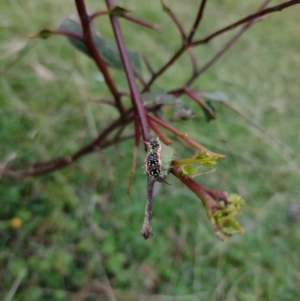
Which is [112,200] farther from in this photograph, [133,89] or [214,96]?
[133,89]

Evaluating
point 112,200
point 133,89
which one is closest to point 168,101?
point 133,89

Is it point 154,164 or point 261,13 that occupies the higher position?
point 261,13

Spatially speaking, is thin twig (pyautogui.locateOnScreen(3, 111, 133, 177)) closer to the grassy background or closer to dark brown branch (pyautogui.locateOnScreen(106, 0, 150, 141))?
the grassy background

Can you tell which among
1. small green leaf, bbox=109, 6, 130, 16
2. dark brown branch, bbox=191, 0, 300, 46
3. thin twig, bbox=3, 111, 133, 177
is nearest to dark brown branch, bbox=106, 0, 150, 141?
small green leaf, bbox=109, 6, 130, 16

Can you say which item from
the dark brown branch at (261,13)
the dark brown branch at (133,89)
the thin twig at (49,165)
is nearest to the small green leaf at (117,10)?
the dark brown branch at (133,89)

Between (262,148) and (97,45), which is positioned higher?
(262,148)

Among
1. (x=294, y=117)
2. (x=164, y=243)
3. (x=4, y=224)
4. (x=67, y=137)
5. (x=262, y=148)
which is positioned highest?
(x=294, y=117)

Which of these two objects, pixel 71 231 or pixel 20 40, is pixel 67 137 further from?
pixel 20 40

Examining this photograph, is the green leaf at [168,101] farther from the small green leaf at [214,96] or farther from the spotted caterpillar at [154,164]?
the spotted caterpillar at [154,164]

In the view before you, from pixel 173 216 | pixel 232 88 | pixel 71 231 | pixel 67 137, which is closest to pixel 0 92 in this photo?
pixel 67 137
